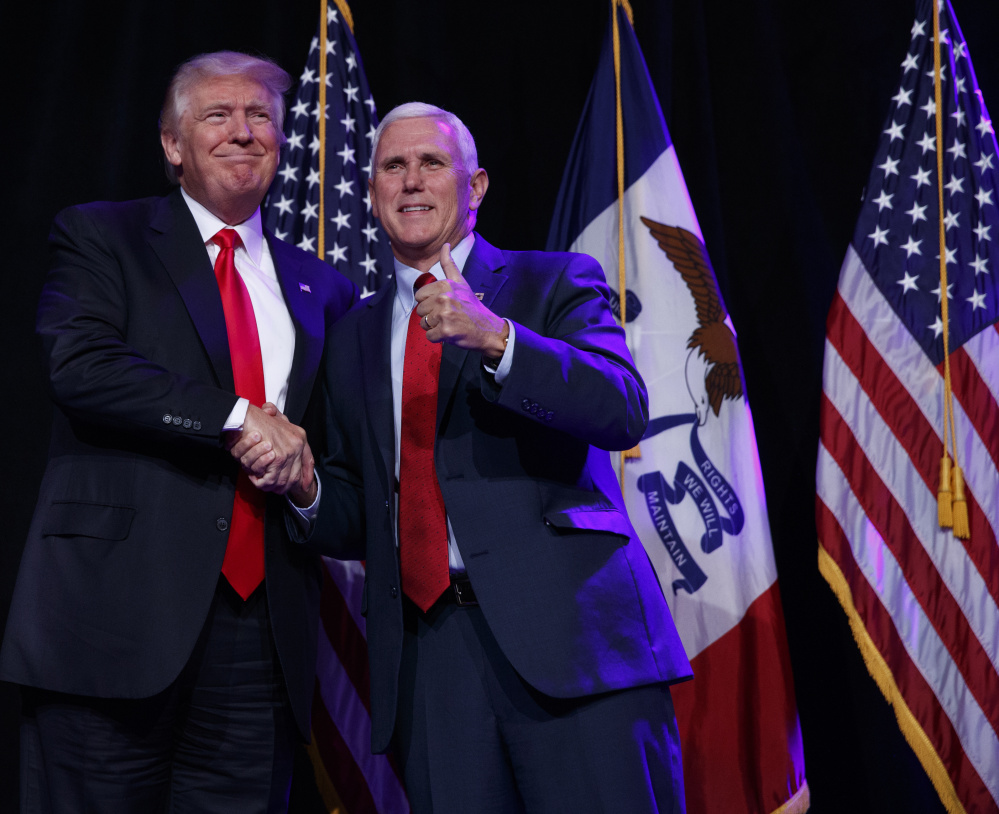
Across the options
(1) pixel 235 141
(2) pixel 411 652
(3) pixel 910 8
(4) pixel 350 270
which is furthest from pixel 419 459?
(3) pixel 910 8

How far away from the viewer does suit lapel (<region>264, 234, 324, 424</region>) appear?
2.11m

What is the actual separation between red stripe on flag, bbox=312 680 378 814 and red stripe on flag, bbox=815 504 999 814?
162cm

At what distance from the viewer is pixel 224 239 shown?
7.16 ft

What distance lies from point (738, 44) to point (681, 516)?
1916 millimetres

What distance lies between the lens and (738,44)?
12.6 ft

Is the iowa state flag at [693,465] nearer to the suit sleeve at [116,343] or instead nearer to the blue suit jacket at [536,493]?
the blue suit jacket at [536,493]

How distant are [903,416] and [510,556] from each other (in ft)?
6.20

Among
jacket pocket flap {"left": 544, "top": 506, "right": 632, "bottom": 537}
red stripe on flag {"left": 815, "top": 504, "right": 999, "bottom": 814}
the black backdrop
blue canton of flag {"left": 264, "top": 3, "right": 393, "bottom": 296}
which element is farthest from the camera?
the black backdrop

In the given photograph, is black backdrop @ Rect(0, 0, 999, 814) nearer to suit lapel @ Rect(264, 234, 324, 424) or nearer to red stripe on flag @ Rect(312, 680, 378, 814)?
red stripe on flag @ Rect(312, 680, 378, 814)

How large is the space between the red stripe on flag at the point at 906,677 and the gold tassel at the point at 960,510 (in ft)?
1.05

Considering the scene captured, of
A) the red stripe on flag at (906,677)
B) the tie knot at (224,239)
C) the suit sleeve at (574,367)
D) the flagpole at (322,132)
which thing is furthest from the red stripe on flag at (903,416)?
the tie knot at (224,239)

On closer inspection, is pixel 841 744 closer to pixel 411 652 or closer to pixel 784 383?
pixel 784 383

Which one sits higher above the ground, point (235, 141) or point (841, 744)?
point (235, 141)

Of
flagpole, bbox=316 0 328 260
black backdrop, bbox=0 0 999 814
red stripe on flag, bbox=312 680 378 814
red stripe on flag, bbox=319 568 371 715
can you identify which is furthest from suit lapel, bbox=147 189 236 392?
black backdrop, bbox=0 0 999 814
